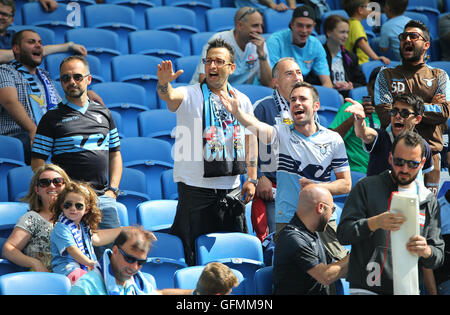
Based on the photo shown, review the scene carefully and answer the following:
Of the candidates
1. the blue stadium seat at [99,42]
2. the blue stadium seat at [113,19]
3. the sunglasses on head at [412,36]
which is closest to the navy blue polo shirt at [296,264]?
the sunglasses on head at [412,36]

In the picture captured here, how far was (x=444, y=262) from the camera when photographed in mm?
4168

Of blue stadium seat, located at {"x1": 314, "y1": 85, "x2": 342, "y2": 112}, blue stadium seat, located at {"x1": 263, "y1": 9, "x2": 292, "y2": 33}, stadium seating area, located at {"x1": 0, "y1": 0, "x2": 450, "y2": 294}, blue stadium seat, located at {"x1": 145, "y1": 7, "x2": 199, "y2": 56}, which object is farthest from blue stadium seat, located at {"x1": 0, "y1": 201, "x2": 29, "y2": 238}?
blue stadium seat, located at {"x1": 263, "y1": 9, "x2": 292, "y2": 33}

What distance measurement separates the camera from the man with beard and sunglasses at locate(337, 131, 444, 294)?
12.1 feet

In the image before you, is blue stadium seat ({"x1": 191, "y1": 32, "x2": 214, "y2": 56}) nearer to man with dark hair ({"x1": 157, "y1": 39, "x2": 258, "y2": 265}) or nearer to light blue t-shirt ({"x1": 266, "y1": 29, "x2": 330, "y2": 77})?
light blue t-shirt ({"x1": 266, "y1": 29, "x2": 330, "y2": 77})

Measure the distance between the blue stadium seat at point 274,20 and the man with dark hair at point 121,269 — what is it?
461cm

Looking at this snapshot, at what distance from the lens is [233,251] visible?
454 centimetres

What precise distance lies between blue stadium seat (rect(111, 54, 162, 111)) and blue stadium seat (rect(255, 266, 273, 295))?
10.4ft

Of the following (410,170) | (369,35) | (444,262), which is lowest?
(444,262)

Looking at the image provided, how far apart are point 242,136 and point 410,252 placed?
1700mm

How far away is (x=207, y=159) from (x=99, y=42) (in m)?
2.93

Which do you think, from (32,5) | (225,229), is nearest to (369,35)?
(32,5)

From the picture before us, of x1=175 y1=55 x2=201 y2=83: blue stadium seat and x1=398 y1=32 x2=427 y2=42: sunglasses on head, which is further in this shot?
x1=175 y1=55 x2=201 y2=83: blue stadium seat

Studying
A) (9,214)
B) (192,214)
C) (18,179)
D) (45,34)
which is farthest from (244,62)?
(9,214)

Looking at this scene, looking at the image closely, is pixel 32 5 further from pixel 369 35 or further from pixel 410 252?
pixel 410 252
